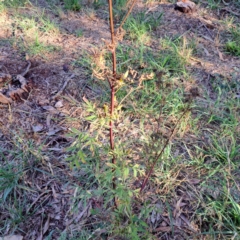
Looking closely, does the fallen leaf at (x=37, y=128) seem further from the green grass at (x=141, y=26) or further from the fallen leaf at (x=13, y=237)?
the green grass at (x=141, y=26)

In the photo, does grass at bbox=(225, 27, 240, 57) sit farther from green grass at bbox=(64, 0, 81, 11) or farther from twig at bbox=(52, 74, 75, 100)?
green grass at bbox=(64, 0, 81, 11)

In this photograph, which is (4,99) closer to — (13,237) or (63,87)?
(63,87)

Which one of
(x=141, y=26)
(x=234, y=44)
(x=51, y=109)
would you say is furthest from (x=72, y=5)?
(x=234, y=44)

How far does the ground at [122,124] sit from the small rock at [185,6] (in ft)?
0.19

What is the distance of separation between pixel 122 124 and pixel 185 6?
1.91 metres

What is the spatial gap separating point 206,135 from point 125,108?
2.06 feet

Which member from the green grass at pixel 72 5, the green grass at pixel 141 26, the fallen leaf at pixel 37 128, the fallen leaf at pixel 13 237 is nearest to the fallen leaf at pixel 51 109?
the fallen leaf at pixel 37 128

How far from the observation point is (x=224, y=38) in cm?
329

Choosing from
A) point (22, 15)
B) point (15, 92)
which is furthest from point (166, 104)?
point (22, 15)

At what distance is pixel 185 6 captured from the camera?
3543mm

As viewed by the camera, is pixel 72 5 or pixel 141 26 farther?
pixel 72 5

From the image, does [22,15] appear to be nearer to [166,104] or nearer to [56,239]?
[166,104]

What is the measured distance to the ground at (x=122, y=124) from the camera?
172 centimetres

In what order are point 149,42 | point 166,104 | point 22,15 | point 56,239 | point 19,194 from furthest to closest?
point 22,15 < point 149,42 < point 166,104 < point 19,194 < point 56,239
